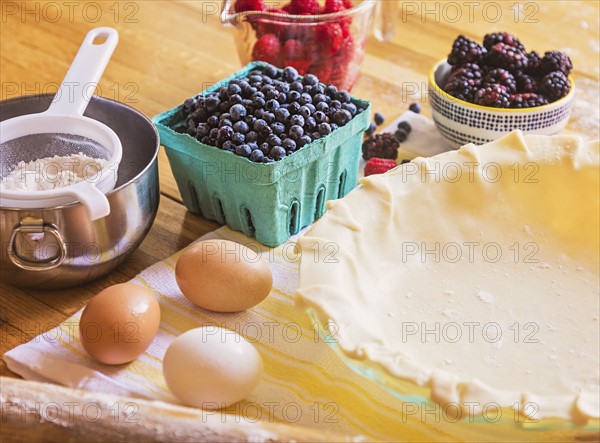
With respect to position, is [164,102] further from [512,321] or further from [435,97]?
[512,321]

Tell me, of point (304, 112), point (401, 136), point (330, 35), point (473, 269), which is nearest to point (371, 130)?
point (401, 136)

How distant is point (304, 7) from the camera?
3.91 feet

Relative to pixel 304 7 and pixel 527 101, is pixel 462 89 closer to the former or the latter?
pixel 527 101

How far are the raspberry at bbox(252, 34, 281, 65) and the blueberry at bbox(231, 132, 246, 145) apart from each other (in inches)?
11.1

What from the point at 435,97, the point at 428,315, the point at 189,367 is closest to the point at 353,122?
the point at 435,97

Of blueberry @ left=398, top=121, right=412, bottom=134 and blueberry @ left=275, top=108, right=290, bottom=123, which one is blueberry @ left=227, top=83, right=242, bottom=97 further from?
blueberry @ left=398, top=121, right=412, bottom=134

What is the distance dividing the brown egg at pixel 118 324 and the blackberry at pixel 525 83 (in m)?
0.60

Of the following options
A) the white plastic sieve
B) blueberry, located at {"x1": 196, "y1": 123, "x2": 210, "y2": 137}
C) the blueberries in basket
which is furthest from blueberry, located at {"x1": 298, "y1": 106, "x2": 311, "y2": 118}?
the white plastic sieve

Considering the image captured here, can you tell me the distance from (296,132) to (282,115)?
0.03 metres

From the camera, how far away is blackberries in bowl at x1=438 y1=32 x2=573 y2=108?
1.07m

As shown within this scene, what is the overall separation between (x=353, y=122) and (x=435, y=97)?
20cm

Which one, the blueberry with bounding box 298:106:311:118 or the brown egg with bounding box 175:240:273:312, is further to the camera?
the blueberry with bounding box 298:106:311:118

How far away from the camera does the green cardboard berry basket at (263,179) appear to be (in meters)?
0.93

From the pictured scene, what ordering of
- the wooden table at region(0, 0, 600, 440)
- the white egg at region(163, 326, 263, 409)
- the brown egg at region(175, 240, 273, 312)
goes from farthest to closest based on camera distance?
the wooden table at region(0, 0, 600, 440)
the brown egg at region(175, 240, 273, 312)
the white egg at region(163, 326, 263, 409)
